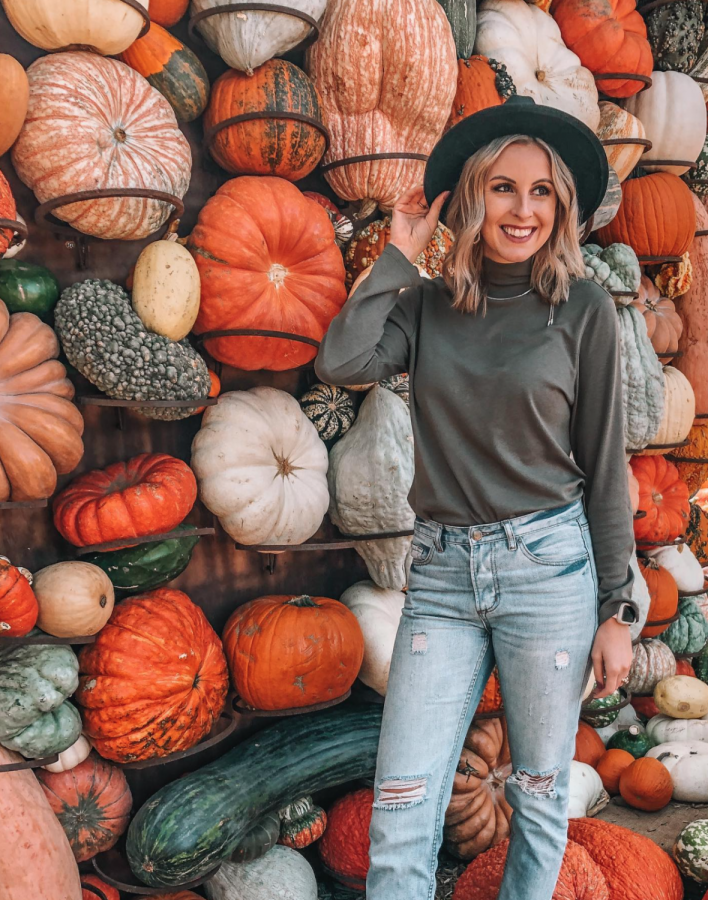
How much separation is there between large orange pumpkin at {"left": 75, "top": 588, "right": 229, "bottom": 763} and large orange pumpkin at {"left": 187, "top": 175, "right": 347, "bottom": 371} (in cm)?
78

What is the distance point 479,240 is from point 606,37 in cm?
195

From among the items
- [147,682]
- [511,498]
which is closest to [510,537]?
[511,498]

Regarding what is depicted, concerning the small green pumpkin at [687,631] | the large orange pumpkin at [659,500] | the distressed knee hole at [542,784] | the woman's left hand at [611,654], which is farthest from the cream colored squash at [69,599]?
the small green pumpkin at [687,631]

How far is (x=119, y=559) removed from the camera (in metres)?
2.16

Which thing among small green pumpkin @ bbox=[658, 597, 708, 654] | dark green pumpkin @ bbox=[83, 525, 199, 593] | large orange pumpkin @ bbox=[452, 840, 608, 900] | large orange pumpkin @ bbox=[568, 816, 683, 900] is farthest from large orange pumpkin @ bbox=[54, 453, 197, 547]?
small green pumpkin @ bbox=[658, 597, 708, 654]

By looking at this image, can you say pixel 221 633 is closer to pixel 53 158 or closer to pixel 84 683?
pixel 84 683

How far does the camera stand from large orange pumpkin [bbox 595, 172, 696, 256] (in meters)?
3.30

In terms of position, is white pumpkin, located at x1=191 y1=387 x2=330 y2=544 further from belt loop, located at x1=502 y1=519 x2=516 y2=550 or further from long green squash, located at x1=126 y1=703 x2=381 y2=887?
belt loop, located at x1=502 y1=519 x2=516 y2=550

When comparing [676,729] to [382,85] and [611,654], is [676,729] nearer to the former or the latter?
[611,654]

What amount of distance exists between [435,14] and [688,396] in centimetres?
189

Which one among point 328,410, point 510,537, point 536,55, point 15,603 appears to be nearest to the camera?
point 510,537

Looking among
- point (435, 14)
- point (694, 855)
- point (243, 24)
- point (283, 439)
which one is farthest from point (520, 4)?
point (694, 855)

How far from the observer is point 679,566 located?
3.59 meters

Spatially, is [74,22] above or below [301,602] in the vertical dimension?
above
